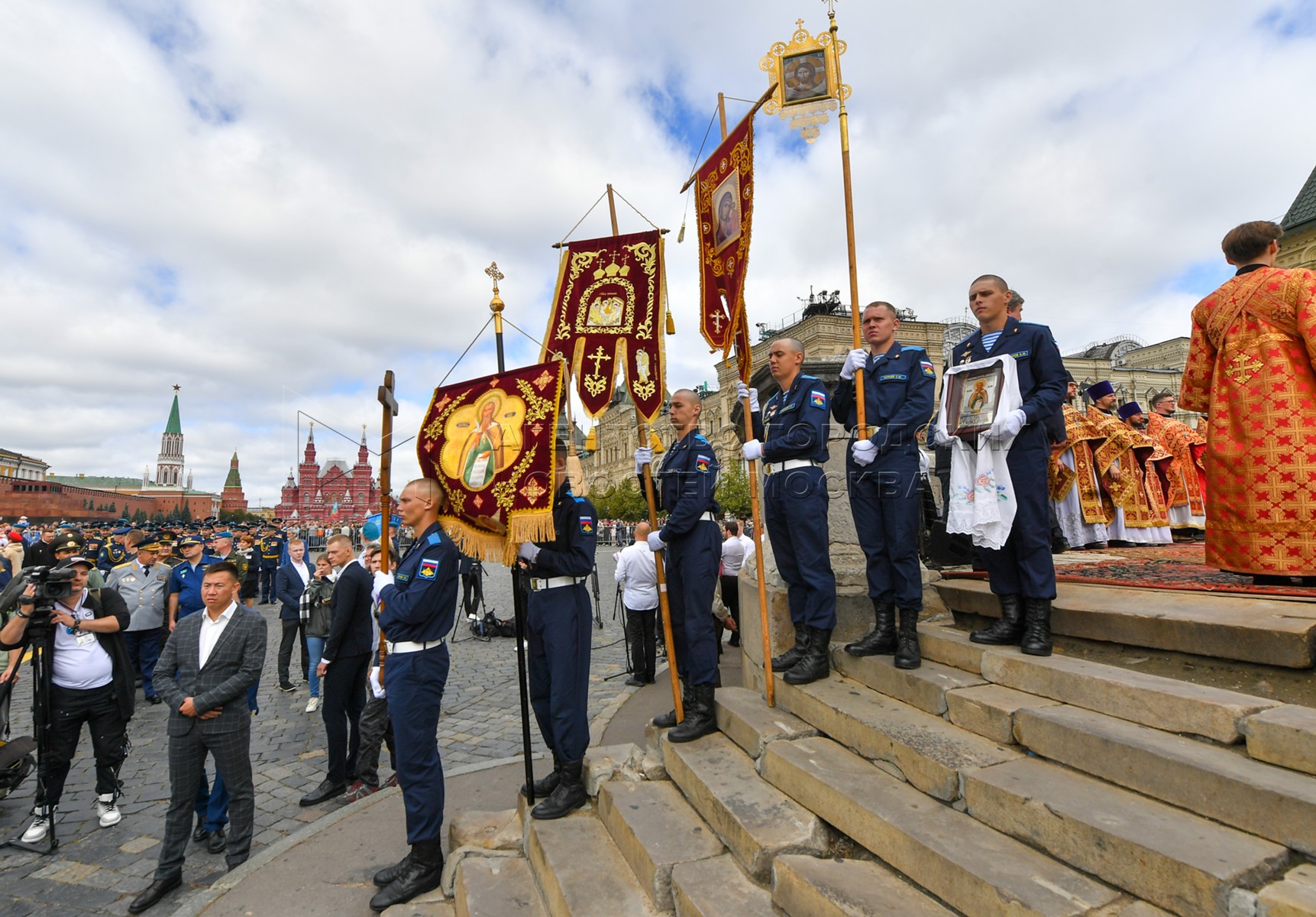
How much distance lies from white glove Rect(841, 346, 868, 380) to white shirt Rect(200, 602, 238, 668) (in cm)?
460

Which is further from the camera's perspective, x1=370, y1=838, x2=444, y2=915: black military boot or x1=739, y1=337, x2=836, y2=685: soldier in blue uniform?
x1=739, y1=337, x2=836, y2=685: soldier in blue uniform

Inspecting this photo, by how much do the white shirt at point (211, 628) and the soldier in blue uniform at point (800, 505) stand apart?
3.83 meters

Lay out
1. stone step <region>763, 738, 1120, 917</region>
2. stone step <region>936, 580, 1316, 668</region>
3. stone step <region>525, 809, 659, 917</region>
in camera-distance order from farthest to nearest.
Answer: stone step <region>525, 809, 659, 917</region>
stone step <region>936, 580, 1316, 668</region>
stone step <region>763, 738, 1120, 917</region>

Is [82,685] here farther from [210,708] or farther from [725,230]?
[725,230]

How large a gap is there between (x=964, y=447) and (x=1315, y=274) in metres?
2.11

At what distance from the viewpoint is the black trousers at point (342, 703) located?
5375mm

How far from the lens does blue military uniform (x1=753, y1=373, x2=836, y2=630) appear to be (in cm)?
396

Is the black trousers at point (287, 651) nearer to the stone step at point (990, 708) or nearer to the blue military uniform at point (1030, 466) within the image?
the stone step at point (990, 708)

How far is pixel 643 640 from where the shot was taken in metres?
8.35

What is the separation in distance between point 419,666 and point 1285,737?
3.91m

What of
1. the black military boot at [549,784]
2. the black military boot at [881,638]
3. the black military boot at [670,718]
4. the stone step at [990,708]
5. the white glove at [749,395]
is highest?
the white glove at [749,395]

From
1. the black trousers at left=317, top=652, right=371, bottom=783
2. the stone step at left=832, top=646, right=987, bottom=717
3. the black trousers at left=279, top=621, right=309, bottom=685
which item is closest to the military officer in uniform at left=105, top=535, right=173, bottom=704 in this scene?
the black trousers at left=279, top=621, right=309, bottom=685

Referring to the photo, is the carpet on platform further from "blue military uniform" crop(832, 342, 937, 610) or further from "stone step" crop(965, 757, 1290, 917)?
"stone step" crop(965, 757, 1290, 917)

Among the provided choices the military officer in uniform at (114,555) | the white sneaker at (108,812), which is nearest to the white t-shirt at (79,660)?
the white sneaker at (108,812)
